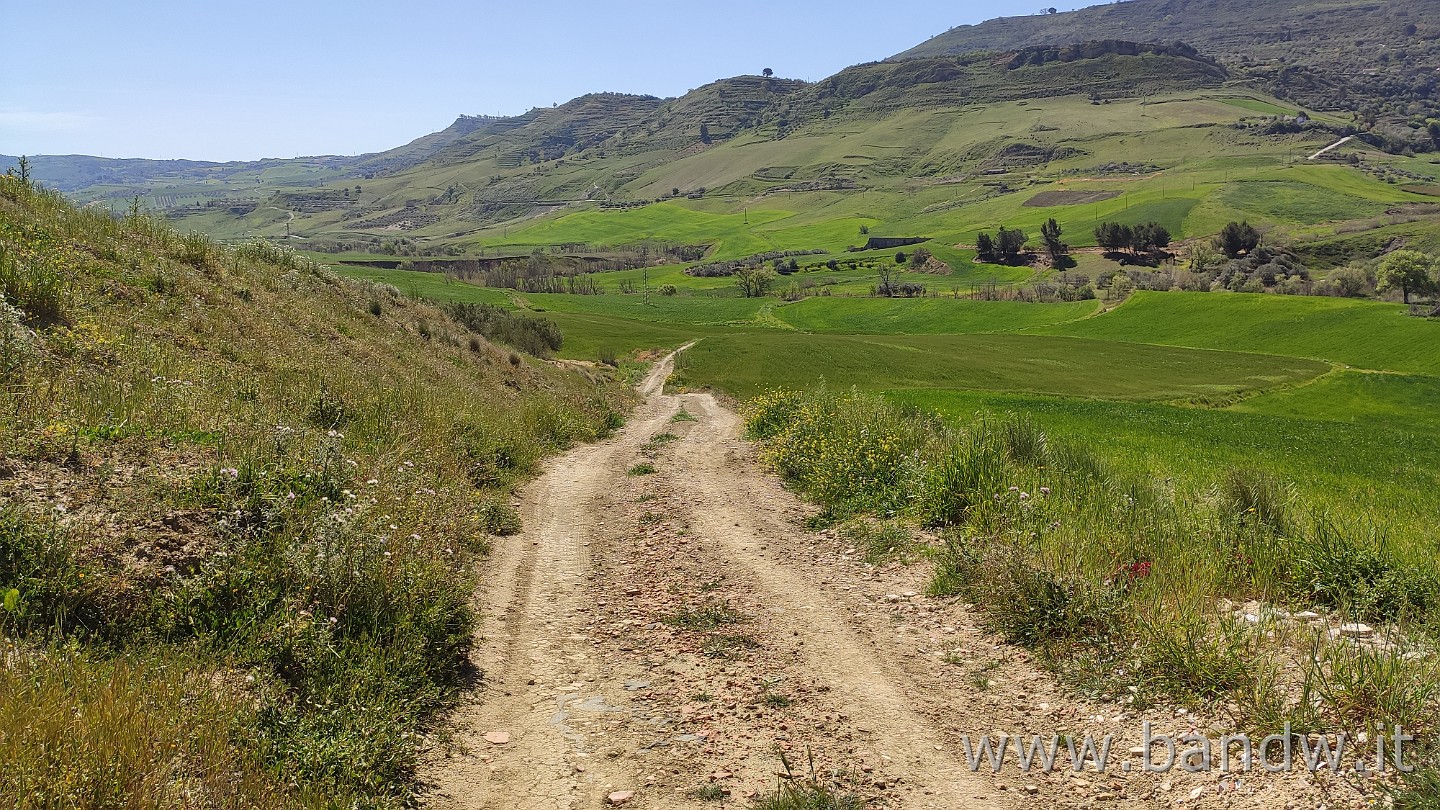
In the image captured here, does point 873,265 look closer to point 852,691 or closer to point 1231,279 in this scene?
point 1231,279

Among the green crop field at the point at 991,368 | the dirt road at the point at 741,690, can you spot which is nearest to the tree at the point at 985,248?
the green crop field at the point at 991,368

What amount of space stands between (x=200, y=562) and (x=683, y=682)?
14.6ft

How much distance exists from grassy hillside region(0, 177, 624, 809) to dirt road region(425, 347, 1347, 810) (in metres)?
0.74

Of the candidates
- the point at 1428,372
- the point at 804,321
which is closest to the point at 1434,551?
the point at 1428,372

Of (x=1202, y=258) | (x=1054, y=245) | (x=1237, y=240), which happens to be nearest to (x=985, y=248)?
(x=1054, y=245)

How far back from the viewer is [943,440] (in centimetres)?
1467

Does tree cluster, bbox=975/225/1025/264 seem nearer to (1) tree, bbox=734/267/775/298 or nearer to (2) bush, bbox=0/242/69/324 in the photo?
(1) tree, bbox=734/267/775/298

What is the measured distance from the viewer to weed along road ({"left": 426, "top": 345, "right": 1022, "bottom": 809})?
5383 mm

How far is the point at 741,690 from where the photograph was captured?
6801 millimetres

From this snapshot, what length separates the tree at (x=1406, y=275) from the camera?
311ft

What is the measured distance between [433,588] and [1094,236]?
189m

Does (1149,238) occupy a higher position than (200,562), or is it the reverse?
(1149,238)

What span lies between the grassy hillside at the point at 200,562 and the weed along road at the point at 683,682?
641 millimetres

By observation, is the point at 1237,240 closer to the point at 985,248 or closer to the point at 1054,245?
the point at 1054,245
